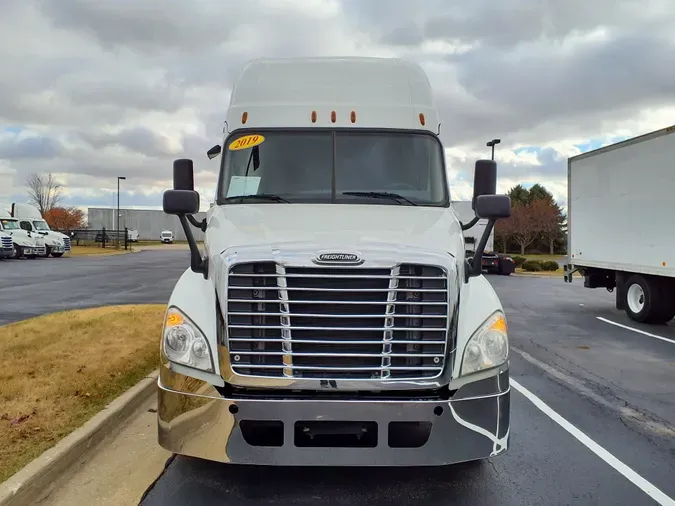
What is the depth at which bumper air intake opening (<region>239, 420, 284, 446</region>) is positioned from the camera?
3.28m

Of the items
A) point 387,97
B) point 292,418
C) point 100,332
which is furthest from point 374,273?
point 100,332

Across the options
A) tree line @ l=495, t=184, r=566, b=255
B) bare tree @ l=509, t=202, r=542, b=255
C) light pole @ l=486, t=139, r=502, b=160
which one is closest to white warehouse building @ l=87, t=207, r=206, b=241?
tree line @ l=495, t=184, r=566, b=255

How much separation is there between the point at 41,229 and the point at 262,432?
1499 inches

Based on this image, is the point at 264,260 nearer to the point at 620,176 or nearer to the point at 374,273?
the point at 374,273

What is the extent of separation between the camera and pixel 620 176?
11.9 m

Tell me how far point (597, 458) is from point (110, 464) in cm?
372

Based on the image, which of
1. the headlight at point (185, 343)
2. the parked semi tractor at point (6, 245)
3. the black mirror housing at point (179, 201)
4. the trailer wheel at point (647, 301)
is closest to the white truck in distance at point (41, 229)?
the parked semi tractor at point (6, 245)

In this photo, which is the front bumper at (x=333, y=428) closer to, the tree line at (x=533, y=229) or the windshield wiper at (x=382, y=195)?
the windshield wiper at (x=382, y=195)

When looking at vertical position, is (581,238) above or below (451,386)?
above

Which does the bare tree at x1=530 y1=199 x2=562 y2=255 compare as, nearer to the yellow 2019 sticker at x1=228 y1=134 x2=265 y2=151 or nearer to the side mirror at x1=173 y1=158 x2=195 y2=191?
the yellow 2019 sticker at x1=228 y1=134 x2=265 y2=151

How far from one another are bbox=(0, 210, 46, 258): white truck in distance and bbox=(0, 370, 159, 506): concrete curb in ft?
105

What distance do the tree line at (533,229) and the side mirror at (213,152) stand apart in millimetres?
47741

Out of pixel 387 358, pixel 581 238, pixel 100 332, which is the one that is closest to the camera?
pixel 387 358

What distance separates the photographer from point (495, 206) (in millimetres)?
4188
